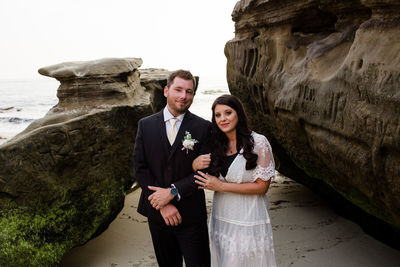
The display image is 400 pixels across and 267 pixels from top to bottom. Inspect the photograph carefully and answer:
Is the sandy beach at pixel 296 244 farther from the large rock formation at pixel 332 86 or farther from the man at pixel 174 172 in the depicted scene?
the man at pixel 174 172

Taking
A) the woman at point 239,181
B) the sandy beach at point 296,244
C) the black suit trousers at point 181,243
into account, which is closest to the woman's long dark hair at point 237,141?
the woman at point 239,181

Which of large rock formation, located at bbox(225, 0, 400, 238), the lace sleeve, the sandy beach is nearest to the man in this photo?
the lace sleeve

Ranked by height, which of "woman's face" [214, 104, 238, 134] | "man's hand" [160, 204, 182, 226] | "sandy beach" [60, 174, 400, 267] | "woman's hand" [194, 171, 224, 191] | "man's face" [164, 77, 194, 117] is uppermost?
"man's face" [164, 77, 194, 117]

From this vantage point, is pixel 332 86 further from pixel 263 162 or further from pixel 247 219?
pixel 247 219

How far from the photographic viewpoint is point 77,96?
14.5 feet

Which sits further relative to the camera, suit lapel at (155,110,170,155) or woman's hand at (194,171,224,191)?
suit lapel at (155,110,170,155)

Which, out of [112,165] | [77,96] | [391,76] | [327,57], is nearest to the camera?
[391,76]

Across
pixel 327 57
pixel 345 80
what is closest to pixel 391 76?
pixel 345 80

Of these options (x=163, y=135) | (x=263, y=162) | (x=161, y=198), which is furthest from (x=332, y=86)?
(x=161, y=198)

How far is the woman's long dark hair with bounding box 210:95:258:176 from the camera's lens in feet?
8.17

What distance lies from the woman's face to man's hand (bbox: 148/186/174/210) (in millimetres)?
598

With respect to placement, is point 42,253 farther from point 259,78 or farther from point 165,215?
point 259,78

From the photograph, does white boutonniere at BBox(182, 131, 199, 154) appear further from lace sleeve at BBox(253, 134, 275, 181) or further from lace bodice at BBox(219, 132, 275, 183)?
lace sleeve at BBox(253, 134, 275, 181)

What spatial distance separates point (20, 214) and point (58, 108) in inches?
59.0
